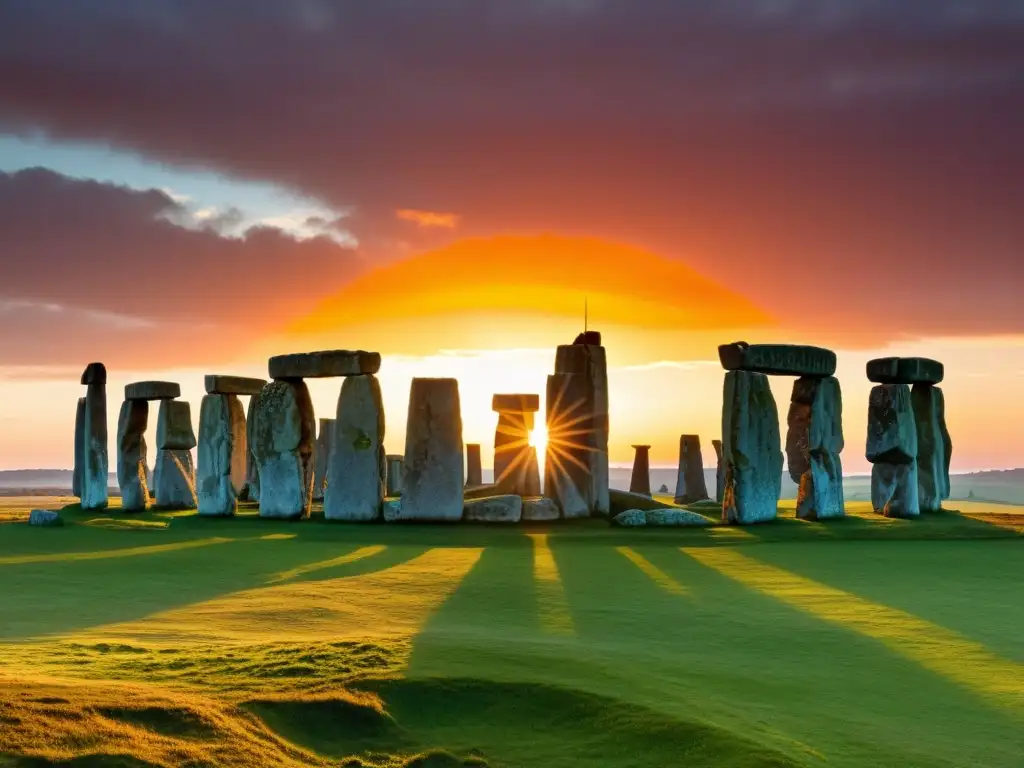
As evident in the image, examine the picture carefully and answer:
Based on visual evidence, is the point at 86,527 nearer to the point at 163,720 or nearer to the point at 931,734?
the point at 163,720

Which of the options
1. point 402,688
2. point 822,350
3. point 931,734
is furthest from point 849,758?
point 822,350

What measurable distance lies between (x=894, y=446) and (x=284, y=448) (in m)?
12.7

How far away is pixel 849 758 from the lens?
560 centimetres

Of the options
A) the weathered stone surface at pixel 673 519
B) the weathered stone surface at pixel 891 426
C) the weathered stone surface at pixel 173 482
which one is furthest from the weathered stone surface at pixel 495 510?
the weathered stone surface at pixel 173 482

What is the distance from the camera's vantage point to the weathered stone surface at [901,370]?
2305cm

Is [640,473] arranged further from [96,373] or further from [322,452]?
[96,373]

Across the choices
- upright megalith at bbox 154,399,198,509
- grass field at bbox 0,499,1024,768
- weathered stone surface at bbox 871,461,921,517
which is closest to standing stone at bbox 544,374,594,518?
grass field at bbox 0,499,1024,768

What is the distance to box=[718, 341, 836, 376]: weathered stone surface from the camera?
64.6 feet

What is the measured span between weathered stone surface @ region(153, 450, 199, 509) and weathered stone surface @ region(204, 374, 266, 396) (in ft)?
8.12

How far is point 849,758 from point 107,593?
843 centimetres

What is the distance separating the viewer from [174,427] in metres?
25.2

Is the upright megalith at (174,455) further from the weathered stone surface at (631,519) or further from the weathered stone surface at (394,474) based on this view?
the weathered stone surface at (631,519)

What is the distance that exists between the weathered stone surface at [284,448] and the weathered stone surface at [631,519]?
6504 mm

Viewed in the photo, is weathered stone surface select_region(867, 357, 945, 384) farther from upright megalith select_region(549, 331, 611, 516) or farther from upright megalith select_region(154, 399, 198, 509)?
upright megalith select_region(154, 399, 198, 509)
